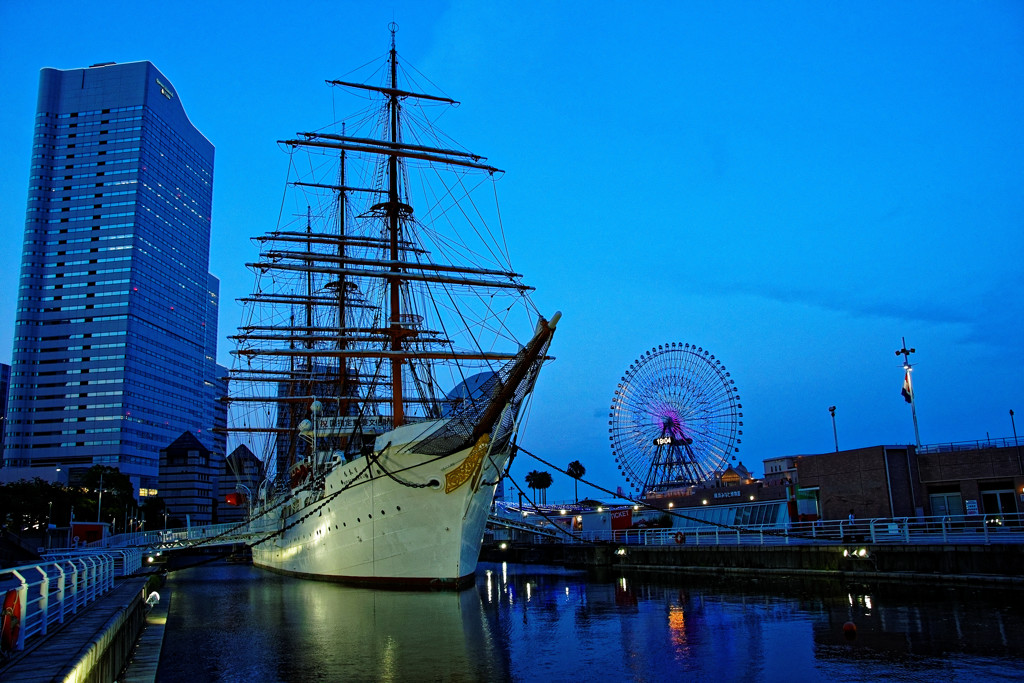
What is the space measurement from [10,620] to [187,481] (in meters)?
154

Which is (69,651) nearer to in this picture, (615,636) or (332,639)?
(332,639)

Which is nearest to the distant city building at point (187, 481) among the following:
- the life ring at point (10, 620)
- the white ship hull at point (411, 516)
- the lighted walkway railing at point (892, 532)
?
the lighted walkway railing at point (892, 532)

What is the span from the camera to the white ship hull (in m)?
29.0

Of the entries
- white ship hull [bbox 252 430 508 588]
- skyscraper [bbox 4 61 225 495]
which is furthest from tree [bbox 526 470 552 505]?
white ship hull [bbox 252 430 508 588]

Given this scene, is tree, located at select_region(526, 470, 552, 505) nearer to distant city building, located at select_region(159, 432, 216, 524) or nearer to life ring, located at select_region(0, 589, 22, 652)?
distant city building, located at select_region(159, 432, 216, 524)

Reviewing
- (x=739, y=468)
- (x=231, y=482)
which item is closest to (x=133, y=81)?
(x=231, y=482)

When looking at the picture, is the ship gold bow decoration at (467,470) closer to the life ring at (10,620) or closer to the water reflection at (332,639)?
the water reflection at (332,639)

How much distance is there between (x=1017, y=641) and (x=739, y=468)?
341 ft

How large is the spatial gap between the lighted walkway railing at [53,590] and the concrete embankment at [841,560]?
2485 centimetres

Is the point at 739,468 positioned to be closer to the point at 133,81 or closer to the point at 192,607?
the point at 192,607

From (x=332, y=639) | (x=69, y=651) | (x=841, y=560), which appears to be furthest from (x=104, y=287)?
(x=69, y=651)

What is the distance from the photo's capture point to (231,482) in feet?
529

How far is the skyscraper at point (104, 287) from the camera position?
152 meters

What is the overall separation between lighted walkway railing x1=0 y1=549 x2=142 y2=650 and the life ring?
0.03 m
